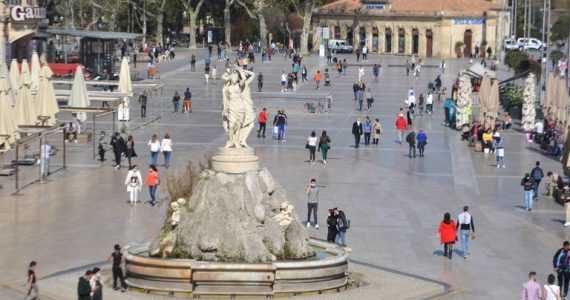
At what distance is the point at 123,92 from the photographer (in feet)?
160

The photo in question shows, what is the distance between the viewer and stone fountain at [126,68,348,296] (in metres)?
21.7

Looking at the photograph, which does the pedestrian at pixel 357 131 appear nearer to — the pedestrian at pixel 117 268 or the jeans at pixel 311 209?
the jeans at pixel 311 209

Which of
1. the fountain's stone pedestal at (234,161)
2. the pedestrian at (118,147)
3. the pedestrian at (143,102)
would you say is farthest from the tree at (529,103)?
the fountain's stone pedestal at (234,161)

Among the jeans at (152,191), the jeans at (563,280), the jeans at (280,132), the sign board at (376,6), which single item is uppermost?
the sign board at (376,6)

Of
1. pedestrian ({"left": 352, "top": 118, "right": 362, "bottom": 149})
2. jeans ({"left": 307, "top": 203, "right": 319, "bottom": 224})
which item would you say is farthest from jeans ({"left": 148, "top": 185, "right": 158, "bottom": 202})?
pedestrian ({"left": 352, "top": 118, "right": 362, "bottom": 149})

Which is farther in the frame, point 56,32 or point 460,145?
point 56,32

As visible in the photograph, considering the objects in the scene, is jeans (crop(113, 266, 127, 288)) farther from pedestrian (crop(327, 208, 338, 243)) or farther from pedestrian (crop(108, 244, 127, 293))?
pedestrian (crop(327, 208, 338, 243))

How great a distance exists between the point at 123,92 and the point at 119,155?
11587mm

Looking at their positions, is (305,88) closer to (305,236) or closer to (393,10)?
(393,10)

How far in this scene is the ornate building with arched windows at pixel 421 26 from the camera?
97.1m

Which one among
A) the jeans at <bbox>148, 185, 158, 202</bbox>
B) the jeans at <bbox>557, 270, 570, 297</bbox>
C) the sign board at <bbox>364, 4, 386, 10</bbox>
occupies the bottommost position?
the jeans at <bbox>557, 270, 570, 297</bbox>

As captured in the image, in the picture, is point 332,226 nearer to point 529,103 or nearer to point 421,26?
point 529,103

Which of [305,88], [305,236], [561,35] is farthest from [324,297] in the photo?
[561,35]

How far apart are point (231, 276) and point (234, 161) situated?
6.97ft
